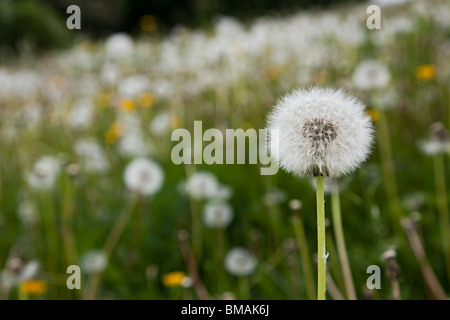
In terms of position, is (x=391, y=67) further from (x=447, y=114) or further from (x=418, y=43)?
(x=447, y=114)

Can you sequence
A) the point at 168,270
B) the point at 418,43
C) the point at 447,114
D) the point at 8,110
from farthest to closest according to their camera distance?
the point at 8,110 → the point at 418,43 → the point at 447,114 → the point at 168,270

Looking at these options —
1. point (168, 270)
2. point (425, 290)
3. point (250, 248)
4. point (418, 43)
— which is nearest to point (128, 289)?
point (168, 270)

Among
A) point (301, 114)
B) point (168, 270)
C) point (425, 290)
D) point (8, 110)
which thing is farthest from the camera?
point (8, 110)

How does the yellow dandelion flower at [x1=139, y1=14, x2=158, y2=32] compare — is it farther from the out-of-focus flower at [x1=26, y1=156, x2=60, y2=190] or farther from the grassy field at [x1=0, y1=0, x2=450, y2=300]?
the out-of-focus flower at [x1=26, y1=156, x2=60, y2=190]

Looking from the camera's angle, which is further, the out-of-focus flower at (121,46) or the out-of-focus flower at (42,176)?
the out-of-focus flower at (121,46)

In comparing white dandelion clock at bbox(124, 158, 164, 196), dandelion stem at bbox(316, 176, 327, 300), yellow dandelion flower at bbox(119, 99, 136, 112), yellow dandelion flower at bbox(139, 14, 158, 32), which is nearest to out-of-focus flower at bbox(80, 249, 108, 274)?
white dandelion clock at bbox(124, 158, 164, 196)

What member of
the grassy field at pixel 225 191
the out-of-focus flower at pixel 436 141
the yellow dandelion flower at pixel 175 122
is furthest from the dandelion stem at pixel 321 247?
the yellow dandelion flower at pixel 175 122

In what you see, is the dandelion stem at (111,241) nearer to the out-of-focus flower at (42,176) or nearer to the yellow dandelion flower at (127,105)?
the out-of-focus flower at (42,176)

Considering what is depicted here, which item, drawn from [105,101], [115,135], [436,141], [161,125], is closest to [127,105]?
[115,135]
